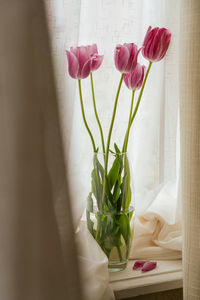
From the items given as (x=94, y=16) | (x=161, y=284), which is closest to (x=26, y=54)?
(x=94, y=16)

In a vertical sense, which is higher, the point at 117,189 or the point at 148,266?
the point at 117,189

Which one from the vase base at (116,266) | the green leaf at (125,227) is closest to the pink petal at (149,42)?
the green leaf at (125,227)

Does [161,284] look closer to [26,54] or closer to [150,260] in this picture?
[150,260]

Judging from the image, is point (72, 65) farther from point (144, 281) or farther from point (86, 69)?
point (144, 281)

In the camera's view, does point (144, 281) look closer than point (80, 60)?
No

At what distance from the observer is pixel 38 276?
28 cm

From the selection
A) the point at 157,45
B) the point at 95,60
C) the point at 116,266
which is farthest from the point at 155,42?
the point at 116,266

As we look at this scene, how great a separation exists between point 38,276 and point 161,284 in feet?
2.48

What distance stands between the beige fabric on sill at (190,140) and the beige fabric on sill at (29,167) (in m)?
0.52

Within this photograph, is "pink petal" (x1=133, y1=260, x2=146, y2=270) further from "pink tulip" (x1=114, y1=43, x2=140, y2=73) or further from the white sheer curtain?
"pink tulip" (x1=114, y1=43, x2=140, y2=73)

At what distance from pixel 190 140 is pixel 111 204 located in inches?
9.6

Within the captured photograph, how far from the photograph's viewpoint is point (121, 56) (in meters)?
0.79

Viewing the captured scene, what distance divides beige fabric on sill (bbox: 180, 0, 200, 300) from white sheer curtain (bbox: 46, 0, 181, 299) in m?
0.20

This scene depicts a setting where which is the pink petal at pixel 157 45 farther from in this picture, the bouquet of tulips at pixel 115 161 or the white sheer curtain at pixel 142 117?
Result: the white sheer curtain at pixel 142 117
